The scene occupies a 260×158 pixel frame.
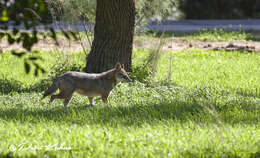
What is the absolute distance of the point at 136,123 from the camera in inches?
235

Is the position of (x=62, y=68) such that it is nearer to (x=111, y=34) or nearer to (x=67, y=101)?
(x=111, y=34)

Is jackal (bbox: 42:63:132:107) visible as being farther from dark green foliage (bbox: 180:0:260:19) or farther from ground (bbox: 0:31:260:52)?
dark green foliage (bbox: 180:0:260:19)

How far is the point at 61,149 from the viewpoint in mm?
4855

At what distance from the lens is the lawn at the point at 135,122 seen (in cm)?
484

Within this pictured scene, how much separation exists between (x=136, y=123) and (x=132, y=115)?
15.7 inches

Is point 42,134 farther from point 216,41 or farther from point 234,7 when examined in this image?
point 234,7

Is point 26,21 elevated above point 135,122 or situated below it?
above

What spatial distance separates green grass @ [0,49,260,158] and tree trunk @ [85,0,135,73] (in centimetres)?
86

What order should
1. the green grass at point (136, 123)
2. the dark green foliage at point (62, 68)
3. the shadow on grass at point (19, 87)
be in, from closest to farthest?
the green grass at point (136, 123), the shadow on grass at point (19, 87), the dark green foliage at point (62, 68)

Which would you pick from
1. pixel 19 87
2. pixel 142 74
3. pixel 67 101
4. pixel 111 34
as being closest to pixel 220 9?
pixel 142 74

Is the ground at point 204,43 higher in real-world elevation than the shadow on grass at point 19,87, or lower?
lower

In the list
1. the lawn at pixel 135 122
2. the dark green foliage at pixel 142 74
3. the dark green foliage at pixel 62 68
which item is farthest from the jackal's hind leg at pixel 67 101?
the dark green foliage at pixel 142 74

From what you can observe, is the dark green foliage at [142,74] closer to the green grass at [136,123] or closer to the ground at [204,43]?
the green grass at [136,123]

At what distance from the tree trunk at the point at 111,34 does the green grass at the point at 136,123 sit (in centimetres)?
86
